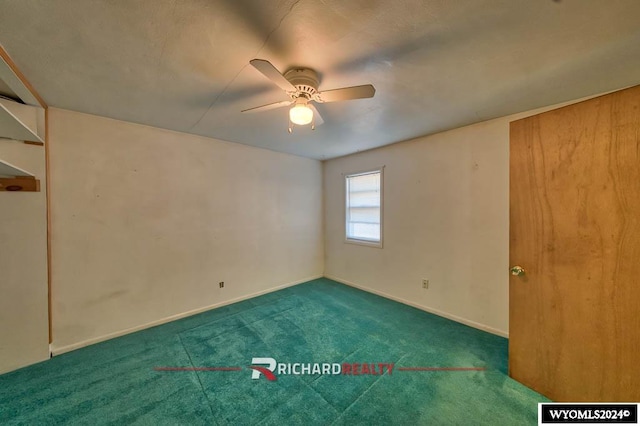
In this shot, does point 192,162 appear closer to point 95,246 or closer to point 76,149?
point 76,149

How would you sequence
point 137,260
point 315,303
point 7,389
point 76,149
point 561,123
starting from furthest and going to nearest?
point 315,303 < point 137,260 < point 76,149 < point 7,389 < point 561,123

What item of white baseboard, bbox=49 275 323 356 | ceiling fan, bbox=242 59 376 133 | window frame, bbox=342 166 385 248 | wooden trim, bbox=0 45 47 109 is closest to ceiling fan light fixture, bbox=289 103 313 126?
ceiling fan, bbox=242 59 376 133

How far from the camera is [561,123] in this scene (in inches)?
61.5

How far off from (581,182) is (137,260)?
13.6 ft

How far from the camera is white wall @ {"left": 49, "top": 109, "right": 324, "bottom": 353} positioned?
2.25m

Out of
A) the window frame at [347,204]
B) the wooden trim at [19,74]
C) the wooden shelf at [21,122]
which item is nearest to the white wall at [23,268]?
the wooden shelf at [21,122]

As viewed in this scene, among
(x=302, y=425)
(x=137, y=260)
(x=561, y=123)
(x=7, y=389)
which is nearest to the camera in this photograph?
(x=302, y=425)

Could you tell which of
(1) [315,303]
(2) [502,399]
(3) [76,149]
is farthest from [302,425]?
(3) [76,149]

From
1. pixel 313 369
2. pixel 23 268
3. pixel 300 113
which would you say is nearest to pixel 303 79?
pixel 300 113

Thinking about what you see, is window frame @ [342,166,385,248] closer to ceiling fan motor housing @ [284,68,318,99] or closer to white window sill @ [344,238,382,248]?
white window sill @ [344,238,382,248]

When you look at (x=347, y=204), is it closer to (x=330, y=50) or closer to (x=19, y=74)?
(x=330, y=50)

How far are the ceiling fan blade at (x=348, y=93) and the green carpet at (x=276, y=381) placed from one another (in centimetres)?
220

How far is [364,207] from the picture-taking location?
392 cm

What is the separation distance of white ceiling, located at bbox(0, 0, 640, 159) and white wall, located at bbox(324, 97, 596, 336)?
0.62 meters
